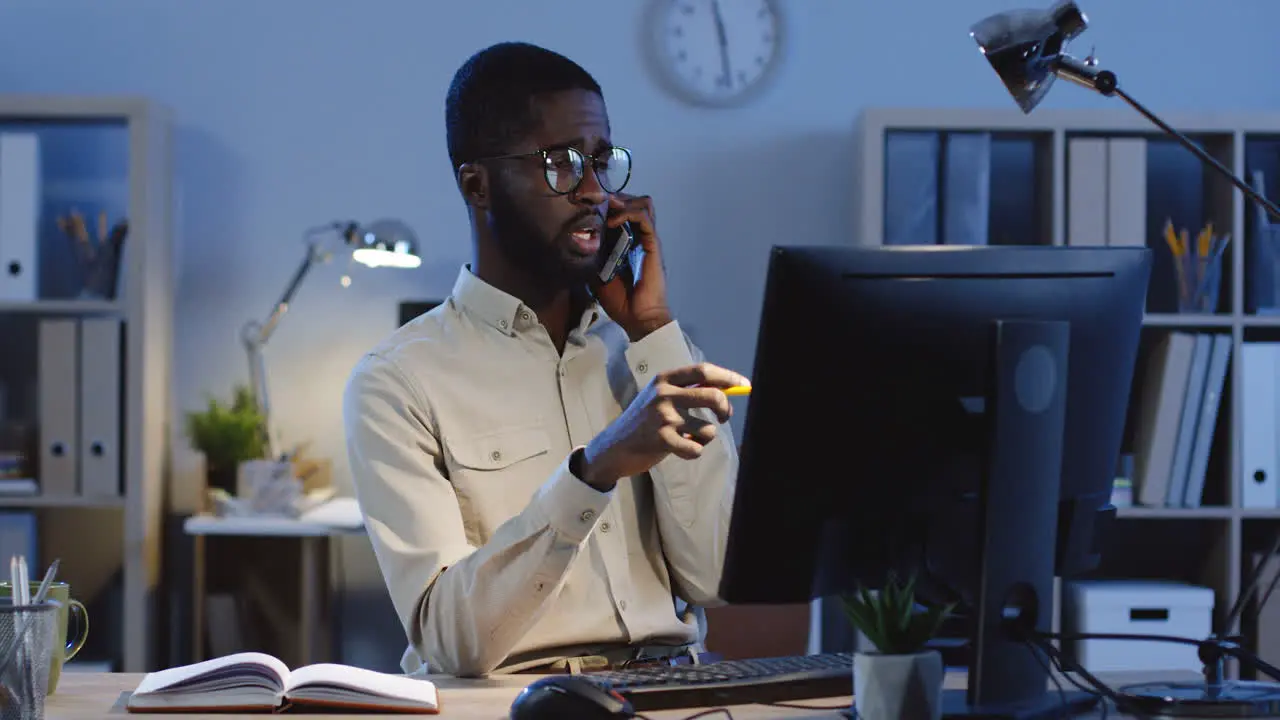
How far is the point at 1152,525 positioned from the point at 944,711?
7.88ft

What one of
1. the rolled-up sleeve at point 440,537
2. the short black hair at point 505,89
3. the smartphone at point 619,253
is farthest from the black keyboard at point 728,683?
the short black hair at point 505,89

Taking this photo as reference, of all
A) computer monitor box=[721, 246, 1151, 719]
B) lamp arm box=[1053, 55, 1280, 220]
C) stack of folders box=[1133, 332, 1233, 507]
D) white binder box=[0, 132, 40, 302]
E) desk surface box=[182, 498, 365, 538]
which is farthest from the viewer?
white binder box=[0, 132, 40, 302]

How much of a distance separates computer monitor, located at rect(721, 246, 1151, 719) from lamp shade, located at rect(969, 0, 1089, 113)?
0.34 meters

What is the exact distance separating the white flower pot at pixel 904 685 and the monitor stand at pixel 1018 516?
0.19 feet

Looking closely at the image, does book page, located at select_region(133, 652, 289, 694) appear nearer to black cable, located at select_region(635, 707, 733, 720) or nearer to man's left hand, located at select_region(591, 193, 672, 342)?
black cable, located at select_region(635, 707, 733, 720)

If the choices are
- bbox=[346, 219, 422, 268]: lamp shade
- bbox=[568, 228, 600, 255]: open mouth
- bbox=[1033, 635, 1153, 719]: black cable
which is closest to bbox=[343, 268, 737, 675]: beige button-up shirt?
bbox=[568, 228, 600, 255]: open mouth

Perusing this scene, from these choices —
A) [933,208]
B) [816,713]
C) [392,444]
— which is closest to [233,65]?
[933,208]

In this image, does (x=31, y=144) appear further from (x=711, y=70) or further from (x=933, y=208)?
(x=933, y=208)

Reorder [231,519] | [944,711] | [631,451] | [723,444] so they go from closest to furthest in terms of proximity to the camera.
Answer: [944,711]
[631,451]
[723,444]
[231,519]

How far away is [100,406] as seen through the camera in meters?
3.20

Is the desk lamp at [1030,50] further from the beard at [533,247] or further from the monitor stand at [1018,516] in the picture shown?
the beard at [533,247]

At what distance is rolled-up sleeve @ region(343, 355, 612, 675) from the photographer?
1.47m

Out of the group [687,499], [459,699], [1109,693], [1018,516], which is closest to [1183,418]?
[687,499]

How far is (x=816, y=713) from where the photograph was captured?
126cm
